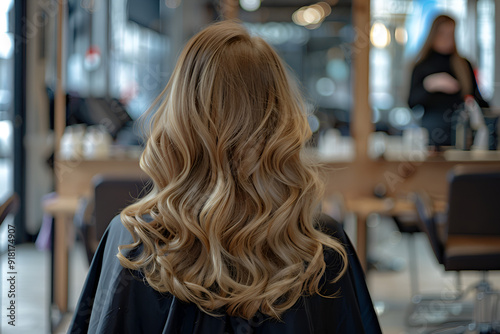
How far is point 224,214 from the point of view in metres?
0.97

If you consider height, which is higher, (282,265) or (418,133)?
(418,133)

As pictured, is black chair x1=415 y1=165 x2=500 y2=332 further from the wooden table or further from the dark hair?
the dark hair

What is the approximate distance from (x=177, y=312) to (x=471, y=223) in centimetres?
155

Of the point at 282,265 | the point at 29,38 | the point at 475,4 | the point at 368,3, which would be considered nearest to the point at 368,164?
the point at 368,3

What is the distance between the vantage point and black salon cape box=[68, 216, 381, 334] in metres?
1.01

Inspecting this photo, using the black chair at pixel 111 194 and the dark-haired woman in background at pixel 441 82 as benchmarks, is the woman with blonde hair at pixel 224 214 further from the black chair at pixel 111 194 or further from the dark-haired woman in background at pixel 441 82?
the dark-haired woman in background at pixel 441 82

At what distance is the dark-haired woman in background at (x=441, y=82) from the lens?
3.31m

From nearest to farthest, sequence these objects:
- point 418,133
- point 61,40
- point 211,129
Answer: point 211,129, point 61,40, point 418,133

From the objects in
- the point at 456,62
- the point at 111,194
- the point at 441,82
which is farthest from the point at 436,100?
the point at 111,194

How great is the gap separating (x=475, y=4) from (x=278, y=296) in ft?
12.6

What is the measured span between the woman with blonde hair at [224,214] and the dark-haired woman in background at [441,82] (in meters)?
2.47

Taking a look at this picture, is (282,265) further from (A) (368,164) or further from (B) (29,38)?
(B) (29,38)

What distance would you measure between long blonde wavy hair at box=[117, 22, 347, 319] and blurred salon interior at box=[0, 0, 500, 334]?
226 millimetres

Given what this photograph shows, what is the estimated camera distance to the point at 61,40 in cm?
310
